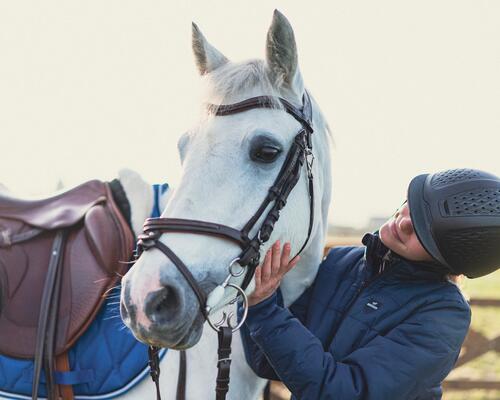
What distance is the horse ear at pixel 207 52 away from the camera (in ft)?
5.72

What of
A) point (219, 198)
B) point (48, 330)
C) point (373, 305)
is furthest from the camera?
point (48, 330)

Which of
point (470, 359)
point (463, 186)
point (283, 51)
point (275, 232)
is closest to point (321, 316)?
point (275, 232)

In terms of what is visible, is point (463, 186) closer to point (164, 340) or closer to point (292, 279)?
point (292, 279)

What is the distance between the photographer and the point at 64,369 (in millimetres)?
1920

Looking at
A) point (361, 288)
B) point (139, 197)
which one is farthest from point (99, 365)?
point (361, 288)

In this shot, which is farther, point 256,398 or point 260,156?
point 256,398

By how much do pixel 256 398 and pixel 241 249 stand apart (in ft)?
2.96

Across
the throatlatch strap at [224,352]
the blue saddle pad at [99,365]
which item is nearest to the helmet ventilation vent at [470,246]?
the throatlatch strap at [224,352]

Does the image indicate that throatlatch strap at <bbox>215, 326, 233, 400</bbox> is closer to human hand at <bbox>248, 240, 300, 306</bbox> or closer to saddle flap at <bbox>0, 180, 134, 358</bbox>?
human hand at <bbox>248, 240, 300, 306</bbox>

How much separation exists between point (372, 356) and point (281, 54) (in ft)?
3.36

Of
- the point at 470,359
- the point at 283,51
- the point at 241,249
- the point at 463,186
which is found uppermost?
the point at 283,51

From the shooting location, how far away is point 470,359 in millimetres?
4840

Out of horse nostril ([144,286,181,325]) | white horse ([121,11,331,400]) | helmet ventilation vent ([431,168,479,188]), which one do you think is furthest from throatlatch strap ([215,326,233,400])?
helmet ventilation vent ([431,168,479,188])

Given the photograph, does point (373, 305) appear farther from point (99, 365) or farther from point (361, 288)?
point (99, 365)
